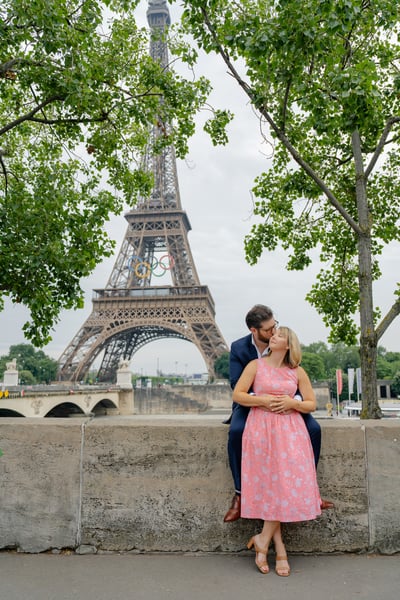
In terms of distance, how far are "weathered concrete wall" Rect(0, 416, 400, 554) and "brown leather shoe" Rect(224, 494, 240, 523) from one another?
0.18 meters

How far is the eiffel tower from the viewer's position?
2040 inches

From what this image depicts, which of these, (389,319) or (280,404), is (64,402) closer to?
(389,319)

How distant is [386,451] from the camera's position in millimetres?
3596

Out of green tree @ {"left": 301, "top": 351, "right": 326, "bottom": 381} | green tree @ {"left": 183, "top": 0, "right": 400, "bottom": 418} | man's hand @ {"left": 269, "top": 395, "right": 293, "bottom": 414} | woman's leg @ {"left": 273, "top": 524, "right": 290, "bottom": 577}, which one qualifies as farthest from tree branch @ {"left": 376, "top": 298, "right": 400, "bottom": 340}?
green tree @ {"left": 301, "top": 351, "right": 326, "bottom": 381}

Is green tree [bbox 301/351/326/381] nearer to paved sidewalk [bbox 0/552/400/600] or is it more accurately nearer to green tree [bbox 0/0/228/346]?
green tree [bbox 0/0/228/346]

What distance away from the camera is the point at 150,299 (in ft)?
178

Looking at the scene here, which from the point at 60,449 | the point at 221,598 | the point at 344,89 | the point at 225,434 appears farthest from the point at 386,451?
the point at 344,89

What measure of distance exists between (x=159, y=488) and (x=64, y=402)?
33.4 meters

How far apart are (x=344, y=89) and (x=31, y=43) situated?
17.7 ft

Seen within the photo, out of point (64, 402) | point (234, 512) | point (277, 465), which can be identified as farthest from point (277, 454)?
point (64, 402)

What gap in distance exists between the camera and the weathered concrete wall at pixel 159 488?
355 cm

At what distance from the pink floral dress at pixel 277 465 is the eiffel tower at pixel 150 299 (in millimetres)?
46938

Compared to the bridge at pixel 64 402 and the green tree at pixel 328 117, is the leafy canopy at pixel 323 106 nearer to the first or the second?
the green tree at pixel 328 117

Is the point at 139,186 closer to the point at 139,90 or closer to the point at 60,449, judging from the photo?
the point at 139,90
